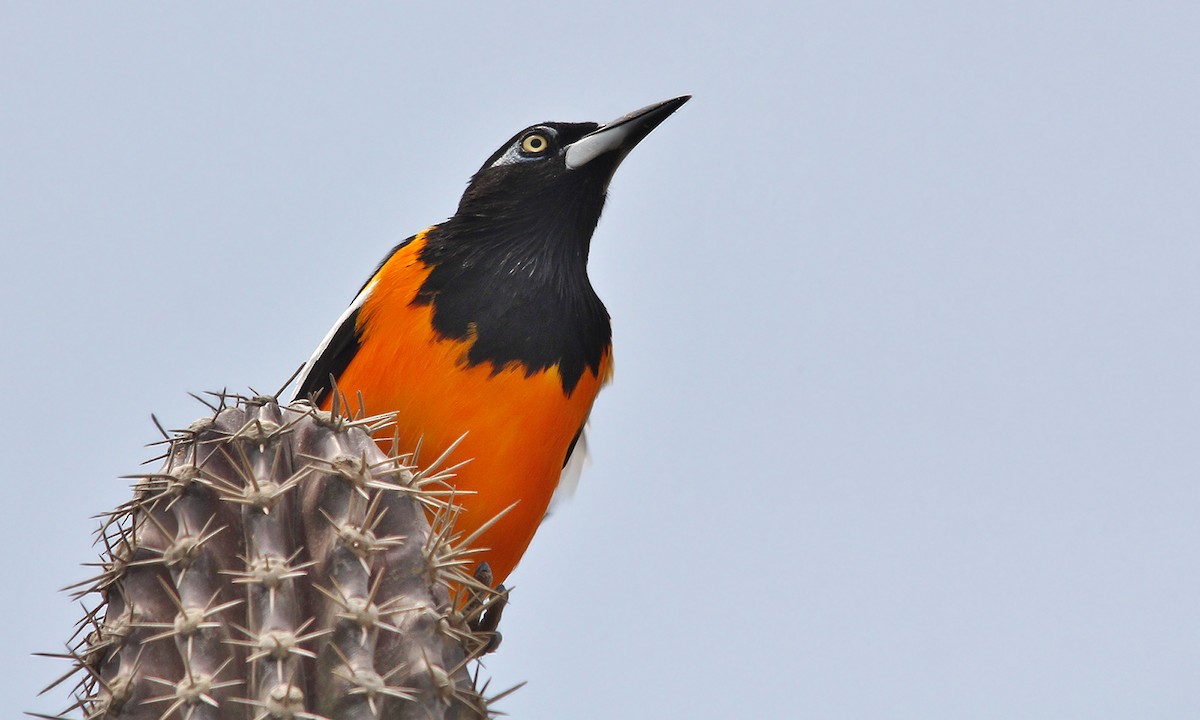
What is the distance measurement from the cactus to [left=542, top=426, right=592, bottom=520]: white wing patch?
11.8 ft

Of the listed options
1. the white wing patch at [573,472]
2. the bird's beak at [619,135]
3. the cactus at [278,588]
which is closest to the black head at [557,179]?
the bird's beak at [619,135]

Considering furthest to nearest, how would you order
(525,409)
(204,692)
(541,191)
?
1. (541,191)
2. (525,409)
3. (204,692)

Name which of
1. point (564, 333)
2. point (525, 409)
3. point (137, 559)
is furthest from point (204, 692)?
point (564, 333)

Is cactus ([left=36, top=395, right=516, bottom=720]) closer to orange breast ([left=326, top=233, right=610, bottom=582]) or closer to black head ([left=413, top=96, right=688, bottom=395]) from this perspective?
orange breast ([left=326, top=233, right=610, bottom=582])

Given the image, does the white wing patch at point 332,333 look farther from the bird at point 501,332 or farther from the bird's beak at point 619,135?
the bird's beak at point 619,135

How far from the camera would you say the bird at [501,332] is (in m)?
5.71

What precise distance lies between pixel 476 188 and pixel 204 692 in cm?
410

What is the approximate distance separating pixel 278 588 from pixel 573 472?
413 centimetres

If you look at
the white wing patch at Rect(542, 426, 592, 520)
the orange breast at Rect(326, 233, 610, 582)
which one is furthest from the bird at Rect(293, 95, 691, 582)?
the white wing patch at Rect(542, 426, 592, 520)

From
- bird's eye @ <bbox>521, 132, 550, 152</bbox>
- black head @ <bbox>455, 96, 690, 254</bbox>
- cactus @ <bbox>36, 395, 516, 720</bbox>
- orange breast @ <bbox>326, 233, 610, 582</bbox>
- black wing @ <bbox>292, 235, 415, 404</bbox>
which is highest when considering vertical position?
bird's eye @ <bbox>521, 132, 550, 152</bbox>

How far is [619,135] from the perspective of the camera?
6402 mm

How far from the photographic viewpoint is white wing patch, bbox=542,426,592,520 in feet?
23.3

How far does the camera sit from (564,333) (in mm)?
5984

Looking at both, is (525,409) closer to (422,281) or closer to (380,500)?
(422,281)
